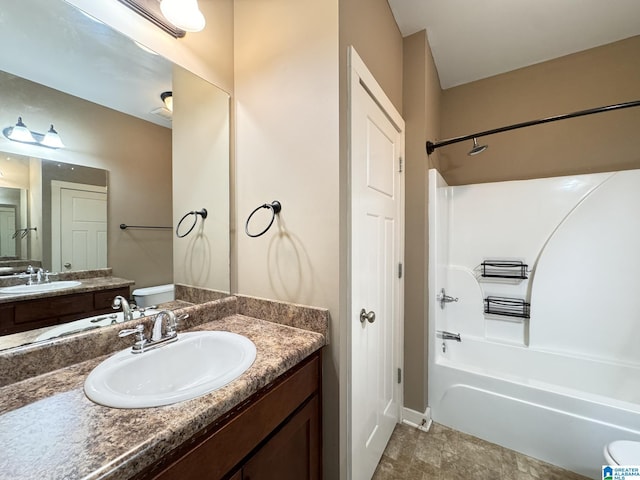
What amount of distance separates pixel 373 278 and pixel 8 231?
137cm

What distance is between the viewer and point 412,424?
1761mm

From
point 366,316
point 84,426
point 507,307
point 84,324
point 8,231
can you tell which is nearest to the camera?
point 84,426

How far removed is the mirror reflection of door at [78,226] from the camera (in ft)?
2.73

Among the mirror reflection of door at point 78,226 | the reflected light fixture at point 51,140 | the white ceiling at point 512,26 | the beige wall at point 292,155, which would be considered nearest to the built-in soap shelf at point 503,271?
the white ceiling at point 512,26

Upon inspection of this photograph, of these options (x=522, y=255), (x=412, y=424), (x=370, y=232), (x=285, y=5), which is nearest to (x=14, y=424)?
(x=370, y=232)

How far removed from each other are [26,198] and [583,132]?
3.25 metres

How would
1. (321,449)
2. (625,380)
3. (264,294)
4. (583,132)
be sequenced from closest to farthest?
(321,449)
(264,294)
(625,380)
(583,132)

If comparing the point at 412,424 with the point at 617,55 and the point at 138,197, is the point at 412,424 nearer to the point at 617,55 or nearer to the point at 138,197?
the point at 138,197

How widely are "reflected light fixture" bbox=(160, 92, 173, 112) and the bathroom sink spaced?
0.88 meters

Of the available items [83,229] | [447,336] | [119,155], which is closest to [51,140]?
[119,155]

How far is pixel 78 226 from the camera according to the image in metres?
0.88

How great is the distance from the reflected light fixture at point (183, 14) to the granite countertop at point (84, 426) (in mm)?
1285

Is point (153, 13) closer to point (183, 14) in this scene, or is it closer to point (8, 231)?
point (183, 14)

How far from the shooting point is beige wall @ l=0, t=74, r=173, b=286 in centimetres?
75
